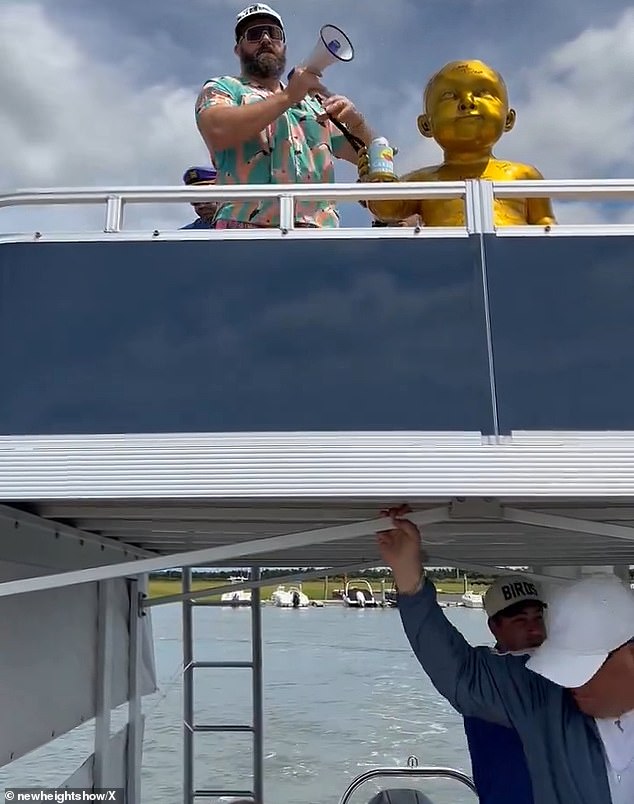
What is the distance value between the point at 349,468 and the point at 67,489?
72cm

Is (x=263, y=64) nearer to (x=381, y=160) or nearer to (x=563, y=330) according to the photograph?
(x=381, y=160)

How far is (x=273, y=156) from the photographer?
3.14 meters

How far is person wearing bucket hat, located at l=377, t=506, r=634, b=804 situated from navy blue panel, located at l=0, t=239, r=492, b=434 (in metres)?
0.47

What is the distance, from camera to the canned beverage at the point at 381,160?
287 cm

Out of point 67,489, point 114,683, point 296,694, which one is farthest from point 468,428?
point 296,694

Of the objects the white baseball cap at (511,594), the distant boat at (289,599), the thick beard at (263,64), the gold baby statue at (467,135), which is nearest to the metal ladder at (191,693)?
the white baseball cap at (511,594)

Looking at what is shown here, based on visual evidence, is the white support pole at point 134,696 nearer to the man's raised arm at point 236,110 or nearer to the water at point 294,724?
the water at point 294,724

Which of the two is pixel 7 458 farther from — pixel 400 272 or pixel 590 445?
pixel 590 445

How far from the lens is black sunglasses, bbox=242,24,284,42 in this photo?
332cm

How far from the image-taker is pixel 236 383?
7.31 feet

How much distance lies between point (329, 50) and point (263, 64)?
0.78 meters

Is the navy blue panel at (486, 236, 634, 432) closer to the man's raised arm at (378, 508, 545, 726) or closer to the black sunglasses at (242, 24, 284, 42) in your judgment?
the man's raised arm at (378, 508, 545, 726)

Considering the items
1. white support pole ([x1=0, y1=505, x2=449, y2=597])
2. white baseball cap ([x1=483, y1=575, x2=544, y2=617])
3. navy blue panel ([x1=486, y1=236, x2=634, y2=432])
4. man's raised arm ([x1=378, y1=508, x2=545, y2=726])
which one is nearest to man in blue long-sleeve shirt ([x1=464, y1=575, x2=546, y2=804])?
white baseball cap ([x1=483, y1=575, x2=544, y2=617])

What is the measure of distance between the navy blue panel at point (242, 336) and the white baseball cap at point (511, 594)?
42.0 inches
